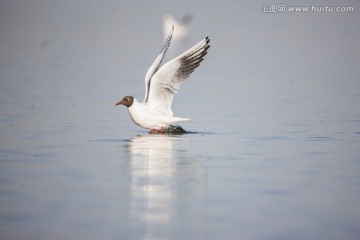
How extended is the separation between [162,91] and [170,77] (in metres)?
0.27

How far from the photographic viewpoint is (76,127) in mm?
14195

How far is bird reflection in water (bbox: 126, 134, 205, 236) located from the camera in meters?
7.78

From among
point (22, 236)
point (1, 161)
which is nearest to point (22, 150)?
point (1, 161)

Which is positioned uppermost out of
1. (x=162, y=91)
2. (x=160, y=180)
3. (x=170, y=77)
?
(x=170, y=77)

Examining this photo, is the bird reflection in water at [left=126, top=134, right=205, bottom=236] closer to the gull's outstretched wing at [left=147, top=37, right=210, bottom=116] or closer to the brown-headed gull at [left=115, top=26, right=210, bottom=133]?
the brown-headed gull at [left=115, top=26, right=210, bottom=133]

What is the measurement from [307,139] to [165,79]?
8.68ft

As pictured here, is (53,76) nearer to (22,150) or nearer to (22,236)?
(22,150)

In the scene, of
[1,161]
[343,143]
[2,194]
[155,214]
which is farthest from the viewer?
[343,143]

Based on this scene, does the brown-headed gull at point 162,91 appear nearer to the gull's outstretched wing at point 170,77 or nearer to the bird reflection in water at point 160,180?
the gull's outstretched wing at point 170,77

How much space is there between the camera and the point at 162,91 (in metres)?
14.6

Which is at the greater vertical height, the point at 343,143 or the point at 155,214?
the point at 343,143

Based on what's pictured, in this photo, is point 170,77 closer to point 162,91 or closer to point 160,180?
point 162,91

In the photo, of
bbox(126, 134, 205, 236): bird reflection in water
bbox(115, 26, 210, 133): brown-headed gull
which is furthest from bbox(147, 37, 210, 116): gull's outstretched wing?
bbox(126, 134, 205, 236): bird reflection in water

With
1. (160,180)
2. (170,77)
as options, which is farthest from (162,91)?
(160,180)
